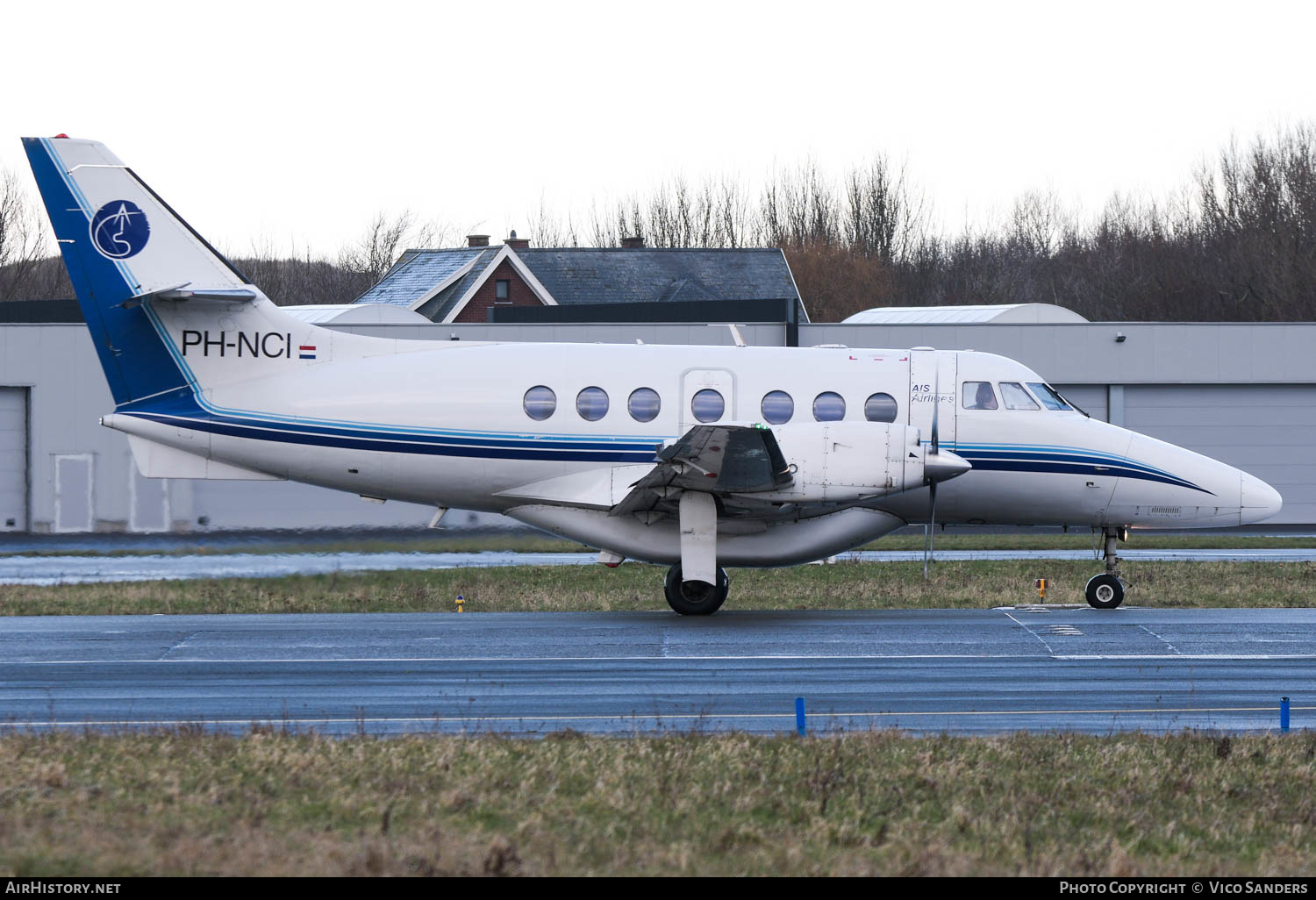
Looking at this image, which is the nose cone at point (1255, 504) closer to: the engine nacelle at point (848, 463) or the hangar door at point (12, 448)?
the engine nacelle at point (848, 463)

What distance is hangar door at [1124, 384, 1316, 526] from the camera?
40.1 m

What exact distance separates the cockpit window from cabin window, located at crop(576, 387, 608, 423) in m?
6.61

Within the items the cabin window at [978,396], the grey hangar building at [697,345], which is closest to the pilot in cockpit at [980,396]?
the cabin window at [978,396]

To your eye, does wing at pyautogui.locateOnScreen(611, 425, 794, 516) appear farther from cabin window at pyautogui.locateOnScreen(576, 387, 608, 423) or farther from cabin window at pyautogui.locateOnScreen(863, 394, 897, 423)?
cabin window at pyautogui.locateOnScreen(863, 394, 897, 423)

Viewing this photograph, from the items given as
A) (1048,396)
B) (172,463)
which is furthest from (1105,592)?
(172,463)

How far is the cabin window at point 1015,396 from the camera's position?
71.2 ft

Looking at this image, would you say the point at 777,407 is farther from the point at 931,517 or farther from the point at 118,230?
the point at 118,230

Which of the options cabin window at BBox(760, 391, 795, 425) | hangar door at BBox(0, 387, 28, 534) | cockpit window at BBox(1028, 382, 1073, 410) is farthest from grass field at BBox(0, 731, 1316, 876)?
hangar door at BBox(0, 387, 28, 534)

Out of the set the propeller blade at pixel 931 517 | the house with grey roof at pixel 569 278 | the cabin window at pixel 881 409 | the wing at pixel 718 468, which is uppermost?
the house with grey roof at pixel 569 278

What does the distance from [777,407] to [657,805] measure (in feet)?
37.3

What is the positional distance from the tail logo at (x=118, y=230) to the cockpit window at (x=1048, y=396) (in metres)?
13.4

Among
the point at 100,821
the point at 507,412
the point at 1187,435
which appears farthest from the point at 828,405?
the point at 1187,435

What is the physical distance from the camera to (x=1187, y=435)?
132 ft

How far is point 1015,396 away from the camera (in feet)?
71.4
